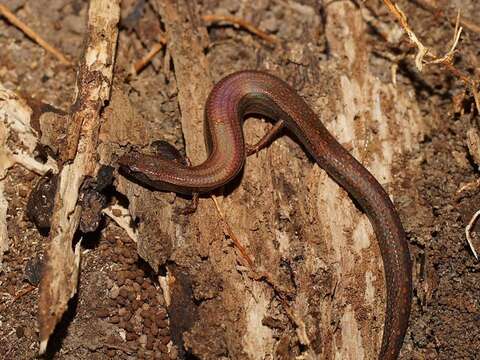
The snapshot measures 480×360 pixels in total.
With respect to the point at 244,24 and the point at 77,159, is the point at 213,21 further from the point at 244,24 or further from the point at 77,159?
the point at 77,159

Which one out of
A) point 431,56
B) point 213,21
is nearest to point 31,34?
point 213,21

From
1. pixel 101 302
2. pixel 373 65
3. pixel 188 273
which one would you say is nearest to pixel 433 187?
pixel 373 65

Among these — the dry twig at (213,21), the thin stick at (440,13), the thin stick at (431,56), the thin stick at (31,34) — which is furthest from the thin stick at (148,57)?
the thin stick at (440,13)

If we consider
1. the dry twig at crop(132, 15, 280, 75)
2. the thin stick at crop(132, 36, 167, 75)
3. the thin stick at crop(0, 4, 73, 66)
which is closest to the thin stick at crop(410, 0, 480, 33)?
the dry twig at crop(132, 15, 280, 75)

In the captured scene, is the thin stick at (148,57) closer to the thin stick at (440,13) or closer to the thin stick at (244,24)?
the thin stick at (244,24)

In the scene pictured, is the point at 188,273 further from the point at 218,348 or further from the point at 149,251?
the point at 218,348

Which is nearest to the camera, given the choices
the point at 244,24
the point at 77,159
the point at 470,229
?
the point at 77,159
